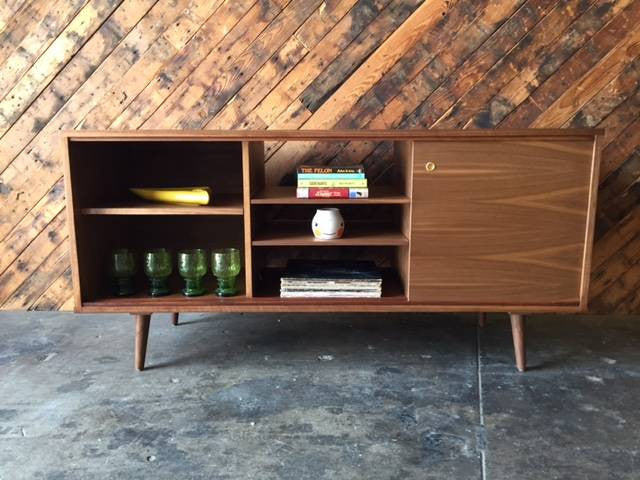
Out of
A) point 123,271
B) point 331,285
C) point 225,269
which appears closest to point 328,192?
point 331,285

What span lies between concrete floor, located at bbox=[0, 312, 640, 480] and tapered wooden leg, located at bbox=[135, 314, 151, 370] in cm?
4

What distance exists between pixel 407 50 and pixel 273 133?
2.30 feet

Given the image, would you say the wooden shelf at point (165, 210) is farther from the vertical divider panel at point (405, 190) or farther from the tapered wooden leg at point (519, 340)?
the tapered wooden leg at point (519, 340)

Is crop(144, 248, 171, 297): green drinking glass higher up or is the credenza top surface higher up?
the credenza top surface

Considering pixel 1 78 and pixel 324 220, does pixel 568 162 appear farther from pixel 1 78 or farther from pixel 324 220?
pixel 1 78

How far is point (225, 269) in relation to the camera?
1.48 metres

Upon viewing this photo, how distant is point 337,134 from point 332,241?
297 millimetres

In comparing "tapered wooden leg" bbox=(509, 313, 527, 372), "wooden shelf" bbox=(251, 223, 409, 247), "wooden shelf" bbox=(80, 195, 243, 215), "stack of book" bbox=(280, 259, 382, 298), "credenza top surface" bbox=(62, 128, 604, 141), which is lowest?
"tapered wooden leg" bbox=(509, 313, 527, 372)

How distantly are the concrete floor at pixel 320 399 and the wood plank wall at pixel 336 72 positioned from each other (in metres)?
0.56

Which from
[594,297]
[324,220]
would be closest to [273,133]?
[324,220]

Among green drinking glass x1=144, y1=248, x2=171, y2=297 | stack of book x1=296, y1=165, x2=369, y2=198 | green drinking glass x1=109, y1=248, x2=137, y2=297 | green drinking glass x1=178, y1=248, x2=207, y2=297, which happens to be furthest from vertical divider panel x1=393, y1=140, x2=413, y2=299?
green drinking glass x1=109, y1=248, x2=137, y2=297

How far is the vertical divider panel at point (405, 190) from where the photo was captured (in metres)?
1.36

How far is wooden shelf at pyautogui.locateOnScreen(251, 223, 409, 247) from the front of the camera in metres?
1.40

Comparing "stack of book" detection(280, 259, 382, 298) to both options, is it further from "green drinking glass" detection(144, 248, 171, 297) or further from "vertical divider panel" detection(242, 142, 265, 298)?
"green drinking glass" detection(144, 248, 171, 297)
